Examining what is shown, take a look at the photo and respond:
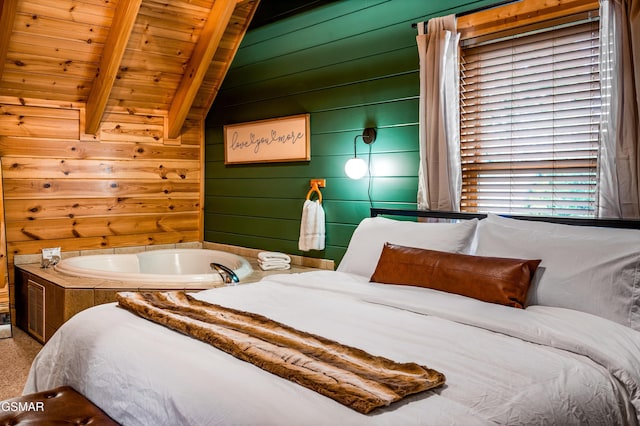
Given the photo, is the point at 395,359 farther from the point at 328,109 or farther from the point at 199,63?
the point at 199,63

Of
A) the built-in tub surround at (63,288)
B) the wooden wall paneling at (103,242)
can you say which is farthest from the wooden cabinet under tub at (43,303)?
the wooden wall paneling at (103,242)

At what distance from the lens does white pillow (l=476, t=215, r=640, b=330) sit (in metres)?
2.07

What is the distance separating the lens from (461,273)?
235 cm

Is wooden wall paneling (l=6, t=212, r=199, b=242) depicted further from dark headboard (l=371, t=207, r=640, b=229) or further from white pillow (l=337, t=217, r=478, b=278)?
white pillow (l=337, t=217, r=478, b=278)

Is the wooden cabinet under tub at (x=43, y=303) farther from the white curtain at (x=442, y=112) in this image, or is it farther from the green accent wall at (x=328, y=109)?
the white curtain at (x=442, y=112)

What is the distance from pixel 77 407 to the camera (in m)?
1.78

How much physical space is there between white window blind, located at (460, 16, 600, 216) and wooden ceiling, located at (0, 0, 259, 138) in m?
2.01

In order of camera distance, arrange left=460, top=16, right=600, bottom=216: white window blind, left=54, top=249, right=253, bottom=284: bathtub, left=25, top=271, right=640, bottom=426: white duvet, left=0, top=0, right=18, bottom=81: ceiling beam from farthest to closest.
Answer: left=54, top=249, right=253, bottom=284: bathtub < left=0, top=0, right=18, bottom=81: ceiling beam < left=460, top=16, right=600, bottom=216: white window blind < left=25, top=271, right=640, bottom=426: white duvet

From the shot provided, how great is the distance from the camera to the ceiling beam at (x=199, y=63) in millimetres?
4121

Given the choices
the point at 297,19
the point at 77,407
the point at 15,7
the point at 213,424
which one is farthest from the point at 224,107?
the point at 213,424

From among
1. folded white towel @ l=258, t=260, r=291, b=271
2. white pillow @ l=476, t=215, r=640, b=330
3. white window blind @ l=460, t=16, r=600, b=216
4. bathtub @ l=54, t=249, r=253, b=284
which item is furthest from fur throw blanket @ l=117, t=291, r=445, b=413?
folded white towel @ l=258, t=260, r=291, b=271

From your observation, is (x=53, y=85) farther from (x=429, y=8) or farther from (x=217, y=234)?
(x=429, y=8)

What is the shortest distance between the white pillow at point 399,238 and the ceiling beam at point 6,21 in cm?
254

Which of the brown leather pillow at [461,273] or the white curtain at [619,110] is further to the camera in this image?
the white curtain at [619,110]
